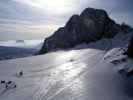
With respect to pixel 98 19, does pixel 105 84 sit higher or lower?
lower

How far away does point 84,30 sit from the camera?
40.0 metres

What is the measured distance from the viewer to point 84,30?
131 feet

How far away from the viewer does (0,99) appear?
6.60 m

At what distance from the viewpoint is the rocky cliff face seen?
39.2 metres

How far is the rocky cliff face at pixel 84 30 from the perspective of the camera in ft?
129

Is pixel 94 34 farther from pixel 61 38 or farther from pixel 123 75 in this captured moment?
pixel 123 75

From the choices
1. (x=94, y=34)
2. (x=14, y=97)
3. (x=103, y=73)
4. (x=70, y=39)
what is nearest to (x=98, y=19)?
(x=94, y=34)

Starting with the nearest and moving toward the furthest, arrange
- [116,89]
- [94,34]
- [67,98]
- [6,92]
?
1. [67,98]
2. [116,89]
3. [6,92]
4. [94,34]

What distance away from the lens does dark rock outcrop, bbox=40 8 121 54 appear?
39250mm

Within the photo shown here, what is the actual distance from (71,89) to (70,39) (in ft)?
110

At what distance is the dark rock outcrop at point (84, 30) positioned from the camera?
39250 millimetres

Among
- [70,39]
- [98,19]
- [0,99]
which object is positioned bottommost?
[0,99]

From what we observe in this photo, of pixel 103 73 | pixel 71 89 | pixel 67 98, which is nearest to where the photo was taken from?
pixel 67 98

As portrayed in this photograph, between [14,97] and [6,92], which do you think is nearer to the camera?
[14,97]
